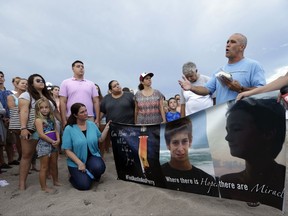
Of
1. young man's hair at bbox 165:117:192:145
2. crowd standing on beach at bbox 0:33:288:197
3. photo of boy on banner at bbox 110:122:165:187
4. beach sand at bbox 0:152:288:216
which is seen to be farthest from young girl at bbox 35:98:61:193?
young man's hair at bbox 165:117:192:145

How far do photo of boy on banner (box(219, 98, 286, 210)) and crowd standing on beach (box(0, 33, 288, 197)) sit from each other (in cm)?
21

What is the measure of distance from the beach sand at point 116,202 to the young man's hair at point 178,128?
702 mm

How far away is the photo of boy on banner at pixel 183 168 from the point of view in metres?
2.90

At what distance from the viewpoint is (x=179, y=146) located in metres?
3.16

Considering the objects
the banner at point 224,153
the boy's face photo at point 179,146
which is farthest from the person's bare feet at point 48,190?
the boy's face photo at point 179,146

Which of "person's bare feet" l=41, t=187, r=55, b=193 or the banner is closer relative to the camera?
the banner

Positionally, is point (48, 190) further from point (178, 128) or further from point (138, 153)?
point (178, 128)

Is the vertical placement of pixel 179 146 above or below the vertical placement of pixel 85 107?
below

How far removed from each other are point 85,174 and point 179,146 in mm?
1449

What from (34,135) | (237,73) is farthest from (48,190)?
(237,73)

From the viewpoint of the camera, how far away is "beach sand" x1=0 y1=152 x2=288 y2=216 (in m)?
2.64

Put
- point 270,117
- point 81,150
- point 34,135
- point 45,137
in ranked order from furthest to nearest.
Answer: point 81,150 < point 34,135 < point 45,137 < point 270,117

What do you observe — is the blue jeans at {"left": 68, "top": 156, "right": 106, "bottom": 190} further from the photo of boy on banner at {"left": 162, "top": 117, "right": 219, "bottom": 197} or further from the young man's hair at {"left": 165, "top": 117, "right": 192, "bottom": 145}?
the young man's hair at {"left": 165, "top": 117, "right": 192, "bottom": 145}

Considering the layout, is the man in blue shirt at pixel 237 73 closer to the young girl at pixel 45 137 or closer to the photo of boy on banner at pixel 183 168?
the photo of boy on banner at pixel 183 168
